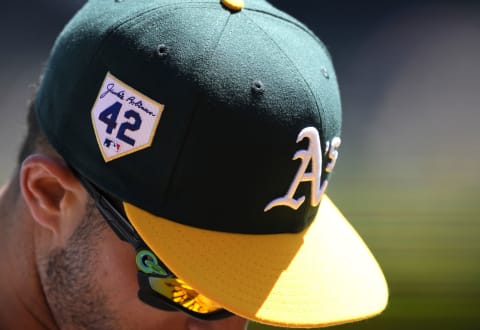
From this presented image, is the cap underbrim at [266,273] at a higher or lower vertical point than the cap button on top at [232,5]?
lower

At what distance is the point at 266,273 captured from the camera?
178 cm

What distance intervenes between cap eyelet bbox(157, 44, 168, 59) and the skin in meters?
0.35

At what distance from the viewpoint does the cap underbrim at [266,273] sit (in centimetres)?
170

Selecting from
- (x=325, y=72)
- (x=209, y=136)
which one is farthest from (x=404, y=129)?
(x=209, y=136)

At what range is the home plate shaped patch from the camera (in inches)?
66.7

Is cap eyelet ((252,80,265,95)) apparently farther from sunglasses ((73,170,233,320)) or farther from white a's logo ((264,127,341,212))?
sunglasses ((73,170,233,320))

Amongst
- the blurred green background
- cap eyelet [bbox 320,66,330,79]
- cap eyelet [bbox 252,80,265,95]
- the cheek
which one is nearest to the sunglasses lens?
the cheek

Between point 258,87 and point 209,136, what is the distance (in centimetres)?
14

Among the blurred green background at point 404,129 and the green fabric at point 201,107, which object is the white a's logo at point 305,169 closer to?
the green fabric at point 201,107

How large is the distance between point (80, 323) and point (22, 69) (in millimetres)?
4952

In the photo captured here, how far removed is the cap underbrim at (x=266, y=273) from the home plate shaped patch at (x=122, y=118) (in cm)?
14

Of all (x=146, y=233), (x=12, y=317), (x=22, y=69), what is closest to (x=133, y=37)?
(x=146, y=233)

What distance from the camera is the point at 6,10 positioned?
7012 mm

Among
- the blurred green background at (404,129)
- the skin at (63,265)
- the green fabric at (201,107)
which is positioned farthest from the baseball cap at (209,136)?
the blurred green background at (404,129)
